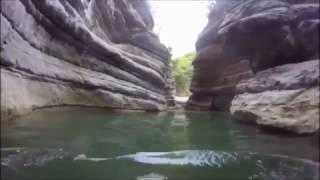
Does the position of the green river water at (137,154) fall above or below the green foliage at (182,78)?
below

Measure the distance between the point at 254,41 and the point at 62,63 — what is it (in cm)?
439

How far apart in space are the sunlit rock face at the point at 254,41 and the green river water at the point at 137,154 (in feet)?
6.15

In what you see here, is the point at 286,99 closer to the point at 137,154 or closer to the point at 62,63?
the point at 137,154

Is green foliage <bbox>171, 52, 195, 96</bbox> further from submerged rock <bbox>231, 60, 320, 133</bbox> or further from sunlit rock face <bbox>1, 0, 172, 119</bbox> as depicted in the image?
submerged rock <bbox>231, 60, 320, 133</bbox>

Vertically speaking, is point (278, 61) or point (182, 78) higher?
point (182, 78)

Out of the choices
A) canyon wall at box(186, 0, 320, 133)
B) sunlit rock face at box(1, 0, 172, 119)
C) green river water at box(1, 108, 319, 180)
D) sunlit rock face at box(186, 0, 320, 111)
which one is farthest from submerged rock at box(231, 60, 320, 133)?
sunlit rock face at box(1, 0, 172, 119)

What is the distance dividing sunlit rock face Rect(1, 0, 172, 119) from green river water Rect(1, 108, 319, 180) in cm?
47

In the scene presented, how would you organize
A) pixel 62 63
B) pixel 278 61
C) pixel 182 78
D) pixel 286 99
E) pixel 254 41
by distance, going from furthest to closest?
1. pixel 182 78
2. pixel 254 41
3. pixel 278 61
4. pixel 62 63
5. pixel 286 99

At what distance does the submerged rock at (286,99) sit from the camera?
14.2 ft

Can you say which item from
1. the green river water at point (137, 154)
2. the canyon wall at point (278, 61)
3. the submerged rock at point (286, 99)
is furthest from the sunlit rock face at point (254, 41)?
the green river water at point (137, 154)

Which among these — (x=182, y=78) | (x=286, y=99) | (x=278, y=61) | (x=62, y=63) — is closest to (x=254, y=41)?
(x=278, y=61)

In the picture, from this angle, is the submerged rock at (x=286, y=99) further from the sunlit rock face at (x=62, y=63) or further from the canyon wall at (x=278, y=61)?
the sunlit rock face at (x=62, y=63)

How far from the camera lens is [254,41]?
26.4 feet

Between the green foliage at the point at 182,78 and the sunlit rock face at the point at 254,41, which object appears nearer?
the sunlit rock face at the point at 254,41
